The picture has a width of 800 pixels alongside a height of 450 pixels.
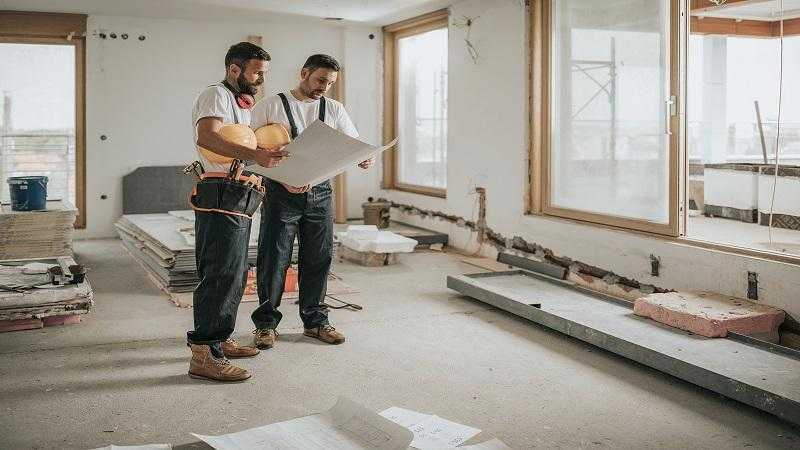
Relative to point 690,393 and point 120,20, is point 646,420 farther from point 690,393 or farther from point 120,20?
point 120,20

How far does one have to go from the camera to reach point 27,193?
6.09m

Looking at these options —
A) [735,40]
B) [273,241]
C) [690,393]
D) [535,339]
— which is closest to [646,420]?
[690,393]

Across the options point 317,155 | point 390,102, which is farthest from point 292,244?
point 390,102

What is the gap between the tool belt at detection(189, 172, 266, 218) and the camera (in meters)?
3.16

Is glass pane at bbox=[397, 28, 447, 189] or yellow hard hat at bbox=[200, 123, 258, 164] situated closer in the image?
yellow hard hat at bbox=[200, 123, 258, 164]

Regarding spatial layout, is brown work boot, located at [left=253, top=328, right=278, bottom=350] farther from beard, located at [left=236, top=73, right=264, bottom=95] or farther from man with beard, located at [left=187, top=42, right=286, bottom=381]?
beard, located at [left=236, top=73, right=264, bottom=95]

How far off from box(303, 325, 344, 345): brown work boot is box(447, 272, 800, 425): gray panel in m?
1.10

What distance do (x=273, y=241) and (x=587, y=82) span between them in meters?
2.92

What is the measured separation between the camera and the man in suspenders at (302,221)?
3.68 m

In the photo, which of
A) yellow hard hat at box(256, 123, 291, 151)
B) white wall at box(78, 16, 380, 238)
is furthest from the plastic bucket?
yellow hard hat at box(256, 123, 291, 151)

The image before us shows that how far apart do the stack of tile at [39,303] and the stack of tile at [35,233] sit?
1371mm

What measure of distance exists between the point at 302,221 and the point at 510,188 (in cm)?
295

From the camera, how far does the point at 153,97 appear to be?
8406 mm

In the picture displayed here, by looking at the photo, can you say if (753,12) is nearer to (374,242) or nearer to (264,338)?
(374,242)
